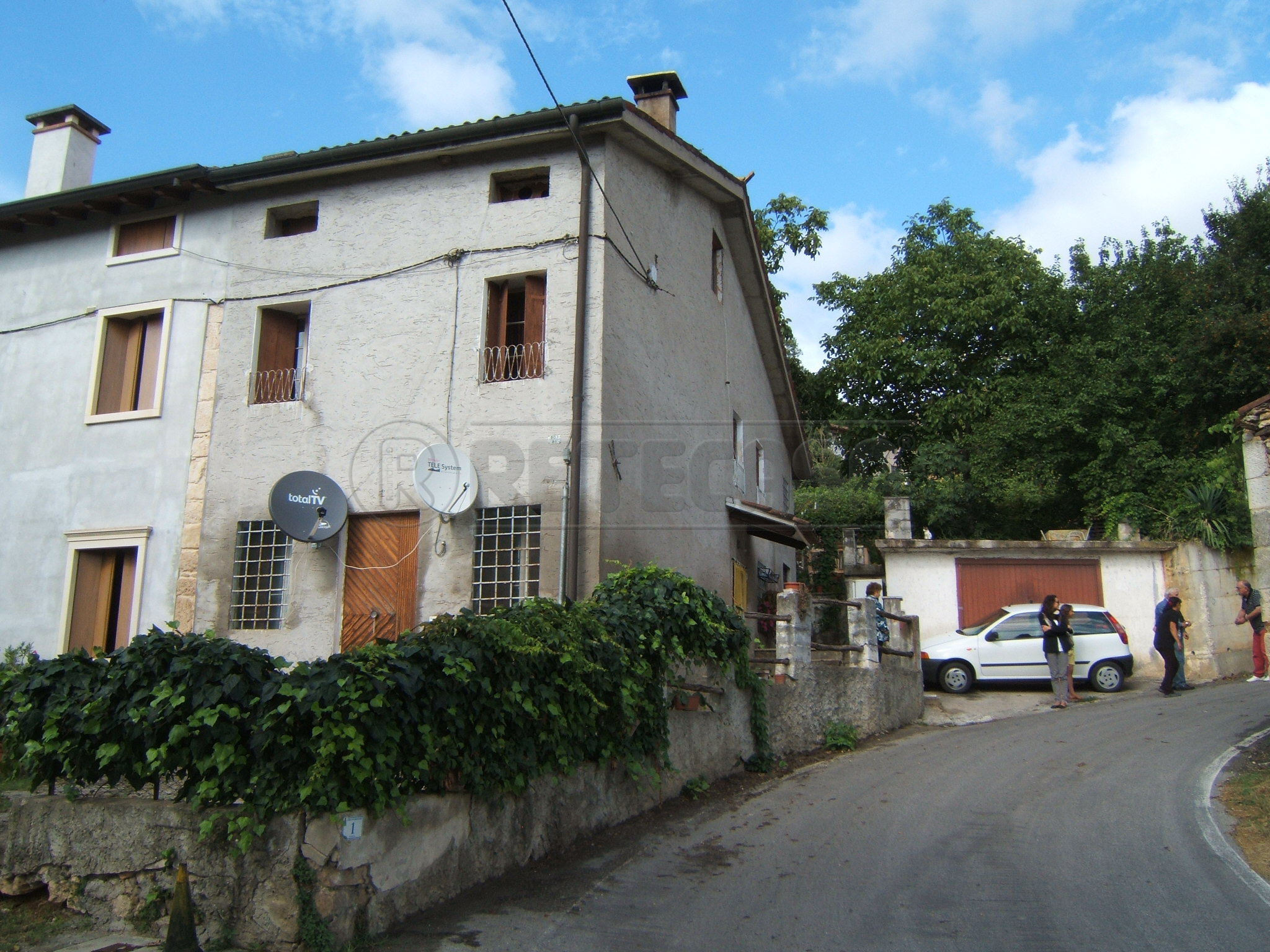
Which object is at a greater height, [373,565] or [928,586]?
[928,586]

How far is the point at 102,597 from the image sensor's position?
12711 mm

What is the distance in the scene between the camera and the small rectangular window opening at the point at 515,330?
11508mm

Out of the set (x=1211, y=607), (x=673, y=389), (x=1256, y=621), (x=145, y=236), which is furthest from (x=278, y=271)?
(x=1211, y=607)

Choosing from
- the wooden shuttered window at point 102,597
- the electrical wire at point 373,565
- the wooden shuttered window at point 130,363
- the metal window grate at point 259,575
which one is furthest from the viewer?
the wooden shuttered window at point 130,363

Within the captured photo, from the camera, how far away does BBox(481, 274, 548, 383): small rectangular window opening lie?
11.5 meters

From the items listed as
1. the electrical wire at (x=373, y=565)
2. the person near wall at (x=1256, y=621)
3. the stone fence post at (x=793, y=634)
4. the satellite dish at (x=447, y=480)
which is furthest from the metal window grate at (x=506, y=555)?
the person near wall at (x=1256, y=621)

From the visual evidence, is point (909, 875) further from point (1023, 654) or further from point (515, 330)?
point (1023, 654)

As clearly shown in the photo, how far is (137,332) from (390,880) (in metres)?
11.1

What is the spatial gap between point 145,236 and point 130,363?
1935mm

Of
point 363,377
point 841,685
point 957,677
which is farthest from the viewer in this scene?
point 957,677

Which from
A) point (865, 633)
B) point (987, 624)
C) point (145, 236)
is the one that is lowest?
point (865, 633)

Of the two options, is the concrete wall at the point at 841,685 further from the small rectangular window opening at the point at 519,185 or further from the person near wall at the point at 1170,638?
the small rectangular window opening at the point at 519,185

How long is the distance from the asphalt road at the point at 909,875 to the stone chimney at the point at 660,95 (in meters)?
9.84

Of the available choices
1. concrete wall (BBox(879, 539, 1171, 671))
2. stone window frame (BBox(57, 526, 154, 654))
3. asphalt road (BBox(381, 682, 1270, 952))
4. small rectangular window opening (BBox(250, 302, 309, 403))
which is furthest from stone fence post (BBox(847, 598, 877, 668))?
stone window frame (BBox(57, 526, 154, 654))
